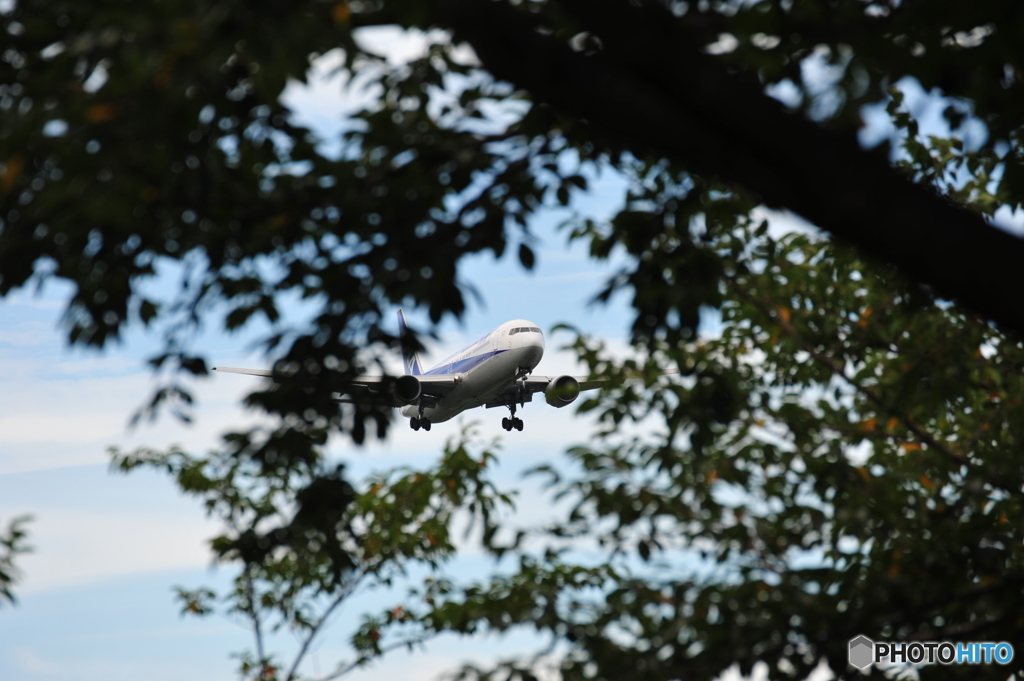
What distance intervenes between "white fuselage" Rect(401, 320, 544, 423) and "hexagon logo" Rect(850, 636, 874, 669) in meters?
30.2

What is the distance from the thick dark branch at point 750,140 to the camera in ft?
15.8

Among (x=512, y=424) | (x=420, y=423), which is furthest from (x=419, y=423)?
(x=512, y=424)

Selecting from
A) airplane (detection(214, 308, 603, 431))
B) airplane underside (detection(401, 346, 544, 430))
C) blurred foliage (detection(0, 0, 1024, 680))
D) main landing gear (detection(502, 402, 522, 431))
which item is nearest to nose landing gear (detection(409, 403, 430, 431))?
airplane underside (detection(401, 346, 544, 430))

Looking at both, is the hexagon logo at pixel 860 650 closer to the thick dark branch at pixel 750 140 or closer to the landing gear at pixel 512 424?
the thick dark branch at pixel 750 140

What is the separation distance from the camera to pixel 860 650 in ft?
20.1

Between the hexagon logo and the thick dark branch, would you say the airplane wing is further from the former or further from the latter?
the hexagon logo

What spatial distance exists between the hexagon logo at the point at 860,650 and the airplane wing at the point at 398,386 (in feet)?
12.6

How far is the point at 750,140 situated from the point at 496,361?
3231 centimetres

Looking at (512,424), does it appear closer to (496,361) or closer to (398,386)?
(496,361)

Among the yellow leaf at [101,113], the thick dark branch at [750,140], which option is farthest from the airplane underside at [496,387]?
the yellow leaf at [101,113]

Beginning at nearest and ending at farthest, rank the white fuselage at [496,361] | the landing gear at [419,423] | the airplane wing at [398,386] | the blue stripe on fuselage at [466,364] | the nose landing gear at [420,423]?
the airplane wing at [398,386], the white fuselage at [496,361], the blue stripe on fuselage at [466,364], the nose landing gear at [420,423], the landing gear at [419,423]

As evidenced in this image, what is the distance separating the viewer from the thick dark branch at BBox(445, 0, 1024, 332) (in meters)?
4.82

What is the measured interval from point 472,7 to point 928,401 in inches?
215

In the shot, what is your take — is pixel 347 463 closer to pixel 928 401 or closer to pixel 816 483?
pixel 816 483
